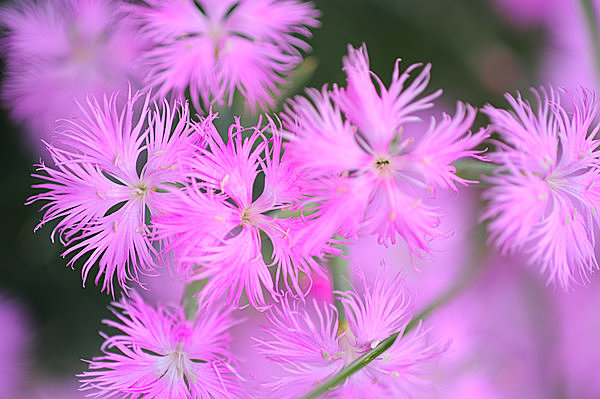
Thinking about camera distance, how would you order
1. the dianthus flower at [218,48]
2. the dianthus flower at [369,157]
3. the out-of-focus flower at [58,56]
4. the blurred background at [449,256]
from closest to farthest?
1. the dianthus flower at [369,157]
2. the dianthus flower at [218,48]
3. the out-of-focus flower at [58,56]
4. the blurred background at [449,256]

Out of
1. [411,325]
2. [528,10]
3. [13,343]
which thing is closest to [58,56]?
[13,343]

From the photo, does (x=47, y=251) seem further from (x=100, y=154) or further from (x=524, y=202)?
(x=524, y=202)

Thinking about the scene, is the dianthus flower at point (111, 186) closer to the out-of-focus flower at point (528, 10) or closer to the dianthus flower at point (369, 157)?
the dianthus flower at point (369, 157)

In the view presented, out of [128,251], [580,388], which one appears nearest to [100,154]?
[128,251]

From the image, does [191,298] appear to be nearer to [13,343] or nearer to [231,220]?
[231,220]

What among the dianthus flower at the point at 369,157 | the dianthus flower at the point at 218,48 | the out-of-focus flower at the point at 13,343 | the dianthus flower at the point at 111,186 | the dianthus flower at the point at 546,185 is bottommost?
the out-of-focus flower at the point at 13,343

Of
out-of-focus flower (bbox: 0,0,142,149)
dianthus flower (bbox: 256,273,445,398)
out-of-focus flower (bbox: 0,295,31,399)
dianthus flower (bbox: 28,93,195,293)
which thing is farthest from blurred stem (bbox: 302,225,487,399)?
out-of-focus flower (bbox: 0,295,31,399)

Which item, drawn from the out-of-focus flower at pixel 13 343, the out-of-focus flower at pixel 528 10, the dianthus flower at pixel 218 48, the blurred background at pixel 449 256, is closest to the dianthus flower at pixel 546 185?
the dianthus flower at pixel 218 48
